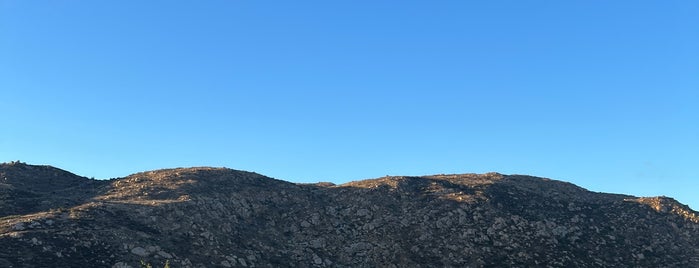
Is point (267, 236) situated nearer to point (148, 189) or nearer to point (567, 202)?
point (148, 189)

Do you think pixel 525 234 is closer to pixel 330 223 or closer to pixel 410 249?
pixel 410 249

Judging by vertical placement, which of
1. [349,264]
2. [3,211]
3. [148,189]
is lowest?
[349,264]

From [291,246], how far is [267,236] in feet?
7.23

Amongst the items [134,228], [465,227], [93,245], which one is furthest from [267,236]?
[465,227]

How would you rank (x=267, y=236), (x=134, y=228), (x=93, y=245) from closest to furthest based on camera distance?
(x=93, y=245)
(x=134, y=228)
(x=267, y=236)

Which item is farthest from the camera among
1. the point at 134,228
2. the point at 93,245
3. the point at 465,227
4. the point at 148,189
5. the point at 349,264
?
the point at 148,189

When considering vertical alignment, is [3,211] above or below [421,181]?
below

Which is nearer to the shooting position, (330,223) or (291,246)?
(291,246)

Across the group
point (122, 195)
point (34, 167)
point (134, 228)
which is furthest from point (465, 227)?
point (34, 167)

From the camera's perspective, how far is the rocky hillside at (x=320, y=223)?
30.6 metres

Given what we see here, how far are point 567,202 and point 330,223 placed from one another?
22863 millimetres

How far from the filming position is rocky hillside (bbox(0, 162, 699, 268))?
3061 cm

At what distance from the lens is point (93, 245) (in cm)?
2908

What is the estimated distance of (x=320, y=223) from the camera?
41281mm
